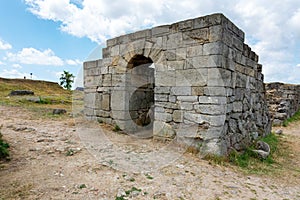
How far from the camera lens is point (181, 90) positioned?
4316mm

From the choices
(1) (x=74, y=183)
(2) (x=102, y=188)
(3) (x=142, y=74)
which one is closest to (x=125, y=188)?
(2) (x=102, y=188)

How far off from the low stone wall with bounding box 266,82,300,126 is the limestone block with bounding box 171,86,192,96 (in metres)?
7.24

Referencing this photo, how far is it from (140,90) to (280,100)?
25.4ft

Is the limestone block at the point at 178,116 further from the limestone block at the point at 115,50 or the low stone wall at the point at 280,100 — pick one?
the low stone wall at the point at 280,100

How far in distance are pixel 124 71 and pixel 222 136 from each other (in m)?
3.12

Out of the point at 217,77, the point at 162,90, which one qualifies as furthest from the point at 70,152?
the point at 217,77

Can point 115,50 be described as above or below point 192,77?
above

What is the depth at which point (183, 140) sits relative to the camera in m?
4.27

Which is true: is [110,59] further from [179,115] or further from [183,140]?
[183,140]

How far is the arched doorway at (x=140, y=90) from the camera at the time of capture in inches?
225

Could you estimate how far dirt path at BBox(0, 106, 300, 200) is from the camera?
2504 mm

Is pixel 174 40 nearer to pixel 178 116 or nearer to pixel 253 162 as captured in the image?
pixel 178 116

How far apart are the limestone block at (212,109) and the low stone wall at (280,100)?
7.01 metres

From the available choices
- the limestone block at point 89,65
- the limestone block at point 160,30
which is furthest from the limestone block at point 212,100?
the limestone block at point 89,65
